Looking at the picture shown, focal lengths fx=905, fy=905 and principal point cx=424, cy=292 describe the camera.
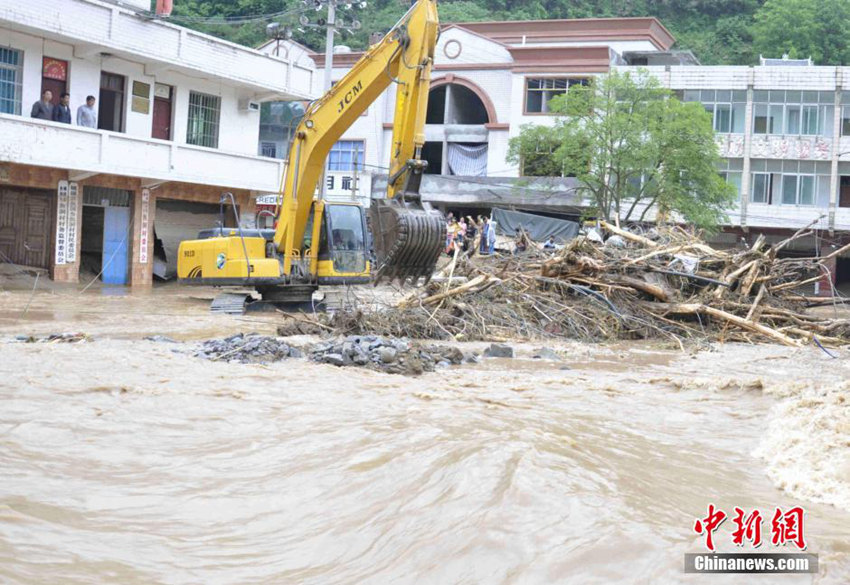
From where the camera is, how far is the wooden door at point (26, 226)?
22.7m

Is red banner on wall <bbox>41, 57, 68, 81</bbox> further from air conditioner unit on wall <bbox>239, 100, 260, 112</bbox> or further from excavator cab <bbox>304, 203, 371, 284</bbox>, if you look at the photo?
excavator cab <bbox>304, 203, 371, 284</bbox>

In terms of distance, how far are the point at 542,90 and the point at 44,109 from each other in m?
26.5

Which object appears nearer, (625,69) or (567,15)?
(625,69)

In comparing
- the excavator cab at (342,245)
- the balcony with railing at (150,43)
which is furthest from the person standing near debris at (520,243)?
the balcony with railing at (150,43)

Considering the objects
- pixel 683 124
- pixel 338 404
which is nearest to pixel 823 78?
pixel 683 124

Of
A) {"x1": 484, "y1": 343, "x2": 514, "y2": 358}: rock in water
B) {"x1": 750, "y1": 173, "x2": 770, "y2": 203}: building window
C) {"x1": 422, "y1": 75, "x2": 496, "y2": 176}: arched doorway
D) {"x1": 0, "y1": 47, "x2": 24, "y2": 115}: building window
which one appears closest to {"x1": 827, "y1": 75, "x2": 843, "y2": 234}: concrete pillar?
{"x1": 750, "y1": 173, "x2": 770, "y2": 203}: building window

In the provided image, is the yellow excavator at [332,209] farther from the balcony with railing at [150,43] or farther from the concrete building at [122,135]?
the balcony with railing at [150,43]

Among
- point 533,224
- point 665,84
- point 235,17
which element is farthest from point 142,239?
point 235,17

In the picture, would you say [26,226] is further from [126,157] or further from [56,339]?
[56,339]

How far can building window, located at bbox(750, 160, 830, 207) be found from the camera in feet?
130

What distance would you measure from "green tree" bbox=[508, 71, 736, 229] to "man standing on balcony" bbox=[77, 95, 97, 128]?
1713 centimetres

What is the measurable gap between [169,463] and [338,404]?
7.39 ft

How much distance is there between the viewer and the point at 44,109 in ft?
72.1

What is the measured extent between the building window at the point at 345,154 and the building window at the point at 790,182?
19479mm
